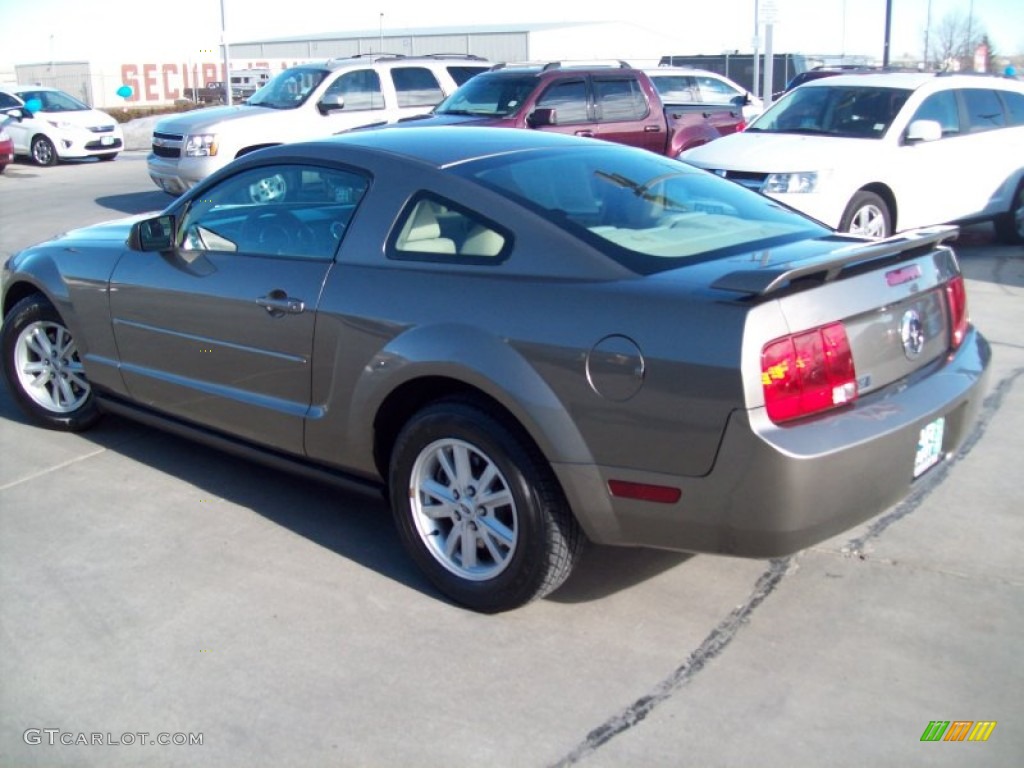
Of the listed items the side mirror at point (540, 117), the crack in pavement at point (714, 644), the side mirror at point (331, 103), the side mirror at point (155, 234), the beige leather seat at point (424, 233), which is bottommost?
the crack in pavement at point (714, 644)

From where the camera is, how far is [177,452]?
5.84 metres

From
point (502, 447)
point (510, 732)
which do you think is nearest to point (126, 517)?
point (502, 447)

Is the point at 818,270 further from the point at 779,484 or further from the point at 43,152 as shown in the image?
the point at 43,152

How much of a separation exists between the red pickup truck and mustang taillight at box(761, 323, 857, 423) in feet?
31.4

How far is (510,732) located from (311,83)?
44.3 feet

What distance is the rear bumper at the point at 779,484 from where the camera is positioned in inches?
132

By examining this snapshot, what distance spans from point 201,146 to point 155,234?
375 inches

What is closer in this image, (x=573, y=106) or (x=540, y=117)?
(x=540, y=117)

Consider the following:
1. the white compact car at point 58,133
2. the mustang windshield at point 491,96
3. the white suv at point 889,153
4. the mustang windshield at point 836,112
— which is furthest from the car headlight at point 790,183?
the white compact car at point 58,133

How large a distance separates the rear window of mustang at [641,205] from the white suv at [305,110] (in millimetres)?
10113

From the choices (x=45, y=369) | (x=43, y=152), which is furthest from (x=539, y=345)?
(x=43, y=152)

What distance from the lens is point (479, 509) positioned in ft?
13.2

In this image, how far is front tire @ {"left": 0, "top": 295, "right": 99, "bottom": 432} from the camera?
234 inches

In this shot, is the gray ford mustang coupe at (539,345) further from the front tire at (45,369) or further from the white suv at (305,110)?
the white suv at (305,110)
